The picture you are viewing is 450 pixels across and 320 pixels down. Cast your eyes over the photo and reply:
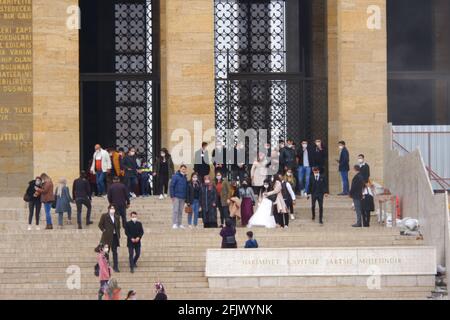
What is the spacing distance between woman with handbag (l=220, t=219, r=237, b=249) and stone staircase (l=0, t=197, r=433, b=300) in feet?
2.44

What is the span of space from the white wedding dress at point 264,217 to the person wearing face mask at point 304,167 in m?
4.29

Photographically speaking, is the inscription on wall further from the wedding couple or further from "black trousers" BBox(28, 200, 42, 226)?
the wedding couple

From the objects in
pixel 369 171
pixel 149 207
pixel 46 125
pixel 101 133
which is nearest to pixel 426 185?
pixel 369 171

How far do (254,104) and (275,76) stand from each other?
3.97 ft

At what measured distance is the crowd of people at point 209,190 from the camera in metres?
39.3

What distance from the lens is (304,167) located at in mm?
47156

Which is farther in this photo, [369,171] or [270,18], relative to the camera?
[270,18]

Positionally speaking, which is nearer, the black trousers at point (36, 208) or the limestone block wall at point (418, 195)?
the limestone block wall at point (418, 195)

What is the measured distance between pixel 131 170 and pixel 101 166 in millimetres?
840

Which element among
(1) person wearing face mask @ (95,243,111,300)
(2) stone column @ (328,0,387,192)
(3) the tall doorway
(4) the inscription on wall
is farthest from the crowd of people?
(3) the tall doorway

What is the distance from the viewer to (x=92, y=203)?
4534 centimetres

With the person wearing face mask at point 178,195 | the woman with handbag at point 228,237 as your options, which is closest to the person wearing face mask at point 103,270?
the woman with handbag at point 228,237

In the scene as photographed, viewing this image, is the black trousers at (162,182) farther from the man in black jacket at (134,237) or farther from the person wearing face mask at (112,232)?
the man in black jacket at (134,237)
